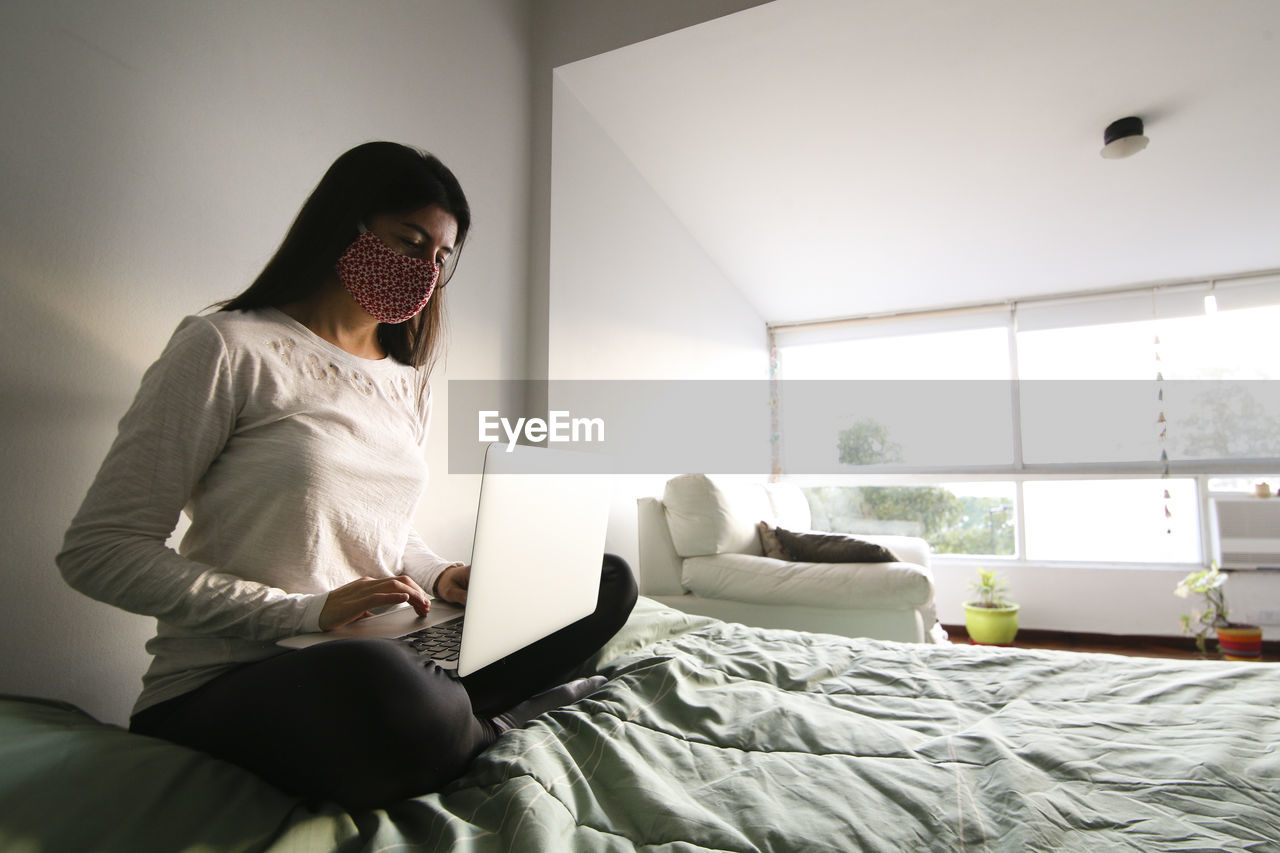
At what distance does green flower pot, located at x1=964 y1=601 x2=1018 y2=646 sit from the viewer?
3904 mm

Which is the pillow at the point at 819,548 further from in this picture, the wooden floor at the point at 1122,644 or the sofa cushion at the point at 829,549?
the wooden floor at the point at 1122,644

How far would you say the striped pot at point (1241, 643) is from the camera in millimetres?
3551

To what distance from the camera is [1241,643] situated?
3.56m

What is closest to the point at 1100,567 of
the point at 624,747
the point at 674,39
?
the point at 674,39

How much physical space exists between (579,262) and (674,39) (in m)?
0.75

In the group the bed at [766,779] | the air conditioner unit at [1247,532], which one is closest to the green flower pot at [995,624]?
the air conditioner unit at [1247,532]

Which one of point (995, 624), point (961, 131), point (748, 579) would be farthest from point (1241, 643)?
point (961, 131)

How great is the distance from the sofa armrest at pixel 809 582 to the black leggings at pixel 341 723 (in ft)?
5.94

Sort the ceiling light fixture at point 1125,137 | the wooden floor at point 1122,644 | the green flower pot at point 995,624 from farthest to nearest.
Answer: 1. the green flower pot at point 995,624
2. the wooden floor at point 1122,644
3. the ceiling light fixture at point 1125,137

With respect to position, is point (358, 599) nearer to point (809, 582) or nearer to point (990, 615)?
point (809, 582)

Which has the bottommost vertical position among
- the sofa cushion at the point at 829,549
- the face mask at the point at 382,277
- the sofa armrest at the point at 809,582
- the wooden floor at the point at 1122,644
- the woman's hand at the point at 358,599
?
the wooden floor at the point at 1122,644

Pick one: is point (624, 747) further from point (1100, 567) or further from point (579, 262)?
point (1100, 567)

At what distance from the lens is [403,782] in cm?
70

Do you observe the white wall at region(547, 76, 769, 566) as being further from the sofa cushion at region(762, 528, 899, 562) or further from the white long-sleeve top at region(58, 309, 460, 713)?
the white long-sleeve top at region(58, 309, 460, 713)
